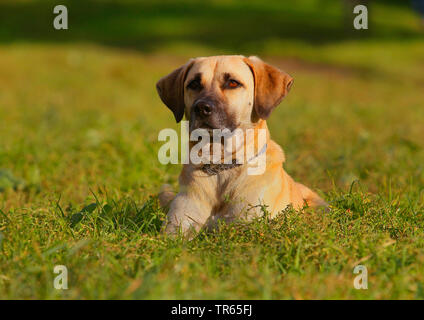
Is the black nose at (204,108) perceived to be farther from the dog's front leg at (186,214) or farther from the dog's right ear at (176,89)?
the dog's front leg at (186,214)

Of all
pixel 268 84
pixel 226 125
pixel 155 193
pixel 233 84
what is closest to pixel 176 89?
pixel 233 84

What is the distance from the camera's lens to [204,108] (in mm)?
3910

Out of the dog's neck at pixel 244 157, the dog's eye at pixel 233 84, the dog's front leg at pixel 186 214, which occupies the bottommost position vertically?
the dog's front leg at pixel 186 214

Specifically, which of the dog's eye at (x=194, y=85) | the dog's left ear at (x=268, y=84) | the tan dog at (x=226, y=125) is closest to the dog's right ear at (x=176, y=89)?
the tan dog at (x=226, y=125)

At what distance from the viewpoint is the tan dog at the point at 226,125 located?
3828mm

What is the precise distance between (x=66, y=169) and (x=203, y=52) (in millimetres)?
17083

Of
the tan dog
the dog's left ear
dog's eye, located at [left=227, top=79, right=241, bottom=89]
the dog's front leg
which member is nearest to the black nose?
the tan dog

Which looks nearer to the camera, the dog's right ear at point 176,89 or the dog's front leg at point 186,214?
the dog's front leg at point 186,214

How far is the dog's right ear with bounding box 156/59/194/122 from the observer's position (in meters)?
4.32

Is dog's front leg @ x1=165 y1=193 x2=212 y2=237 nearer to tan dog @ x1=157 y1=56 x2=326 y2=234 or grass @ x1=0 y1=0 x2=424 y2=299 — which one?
tan dog @ x1=157 y1=56 x2=326 y2=234

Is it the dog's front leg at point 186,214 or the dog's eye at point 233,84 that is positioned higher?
the dog's eye at point 233,84

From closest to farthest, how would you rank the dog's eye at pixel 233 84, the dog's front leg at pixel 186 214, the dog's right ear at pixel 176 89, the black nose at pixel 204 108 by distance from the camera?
the dog's front leg at pixel 186 214, the black nose at pixel 204 108, the dog's eye at pixel 233 84, the dog's right ear at pixel 176 89

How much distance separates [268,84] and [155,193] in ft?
5.00

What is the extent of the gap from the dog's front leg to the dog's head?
0.55 meters
